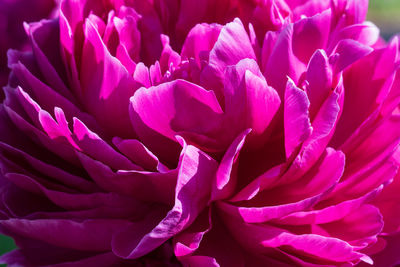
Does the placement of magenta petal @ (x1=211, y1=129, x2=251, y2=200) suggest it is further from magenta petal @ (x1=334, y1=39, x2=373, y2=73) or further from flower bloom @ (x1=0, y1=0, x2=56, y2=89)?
flower bloom @ (x1=0, y1=0, x2=56, y2=89)

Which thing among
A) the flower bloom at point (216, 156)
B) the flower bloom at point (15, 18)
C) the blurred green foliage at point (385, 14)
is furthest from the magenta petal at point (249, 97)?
the blurred green foliage at point (385, 14)

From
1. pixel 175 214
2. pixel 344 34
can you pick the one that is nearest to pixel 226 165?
pixel 175 214

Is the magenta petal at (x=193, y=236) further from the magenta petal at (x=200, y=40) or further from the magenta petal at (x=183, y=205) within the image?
A: the magenta petal at (x=200, y=40)

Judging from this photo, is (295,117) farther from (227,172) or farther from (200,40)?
(200,40)

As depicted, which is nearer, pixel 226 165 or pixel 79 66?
pixel 226 165

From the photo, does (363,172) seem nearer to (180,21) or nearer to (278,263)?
(278,263)

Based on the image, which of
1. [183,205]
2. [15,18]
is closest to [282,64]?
[183,205]

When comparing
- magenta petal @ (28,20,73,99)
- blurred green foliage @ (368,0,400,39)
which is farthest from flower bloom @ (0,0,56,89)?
blurred green foliage @ (368,0,400,39)
